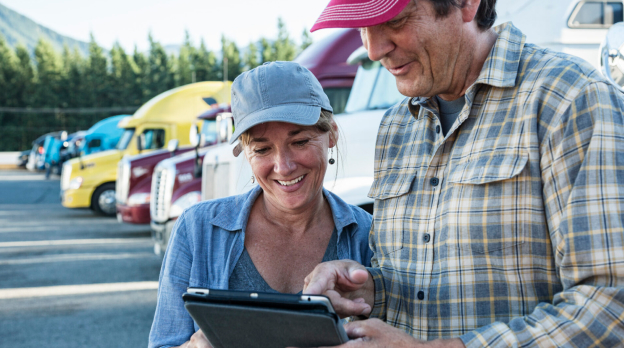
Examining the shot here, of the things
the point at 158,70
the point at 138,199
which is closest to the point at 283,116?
the point at 138,199

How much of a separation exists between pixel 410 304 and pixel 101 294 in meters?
6.15

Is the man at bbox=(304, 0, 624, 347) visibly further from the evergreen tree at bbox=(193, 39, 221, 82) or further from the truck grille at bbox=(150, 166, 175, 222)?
the evergreen tree at bbox=(193, 39, 221, 82)

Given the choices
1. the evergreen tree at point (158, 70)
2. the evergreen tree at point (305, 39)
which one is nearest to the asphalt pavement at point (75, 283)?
the evergreen tree at point (305, 39)

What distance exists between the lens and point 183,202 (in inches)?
303

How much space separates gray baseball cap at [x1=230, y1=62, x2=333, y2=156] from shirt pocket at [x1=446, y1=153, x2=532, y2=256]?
23.9 inches

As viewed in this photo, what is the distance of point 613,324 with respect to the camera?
1268 millimetres

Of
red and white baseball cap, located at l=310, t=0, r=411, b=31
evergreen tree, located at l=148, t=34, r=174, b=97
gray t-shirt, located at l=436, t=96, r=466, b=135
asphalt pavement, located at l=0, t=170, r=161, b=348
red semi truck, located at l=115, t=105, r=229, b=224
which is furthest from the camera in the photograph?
evergreen tree, located at l=148, t=34, r=174, b=97

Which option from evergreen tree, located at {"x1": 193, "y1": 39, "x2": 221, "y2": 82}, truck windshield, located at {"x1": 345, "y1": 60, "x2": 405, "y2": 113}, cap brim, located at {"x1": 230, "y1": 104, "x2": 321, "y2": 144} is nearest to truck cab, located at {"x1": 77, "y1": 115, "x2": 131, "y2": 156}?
truck windshield, located at {"x1": 345, "y1": 60, "x2": 405, "y2": 113}

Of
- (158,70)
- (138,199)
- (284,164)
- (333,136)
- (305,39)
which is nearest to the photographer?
(284,164)

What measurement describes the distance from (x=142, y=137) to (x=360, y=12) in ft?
43.0

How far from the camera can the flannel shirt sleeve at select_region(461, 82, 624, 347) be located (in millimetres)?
1272

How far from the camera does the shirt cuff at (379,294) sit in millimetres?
1840

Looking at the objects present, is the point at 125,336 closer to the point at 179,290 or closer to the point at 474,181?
the point at 179,290

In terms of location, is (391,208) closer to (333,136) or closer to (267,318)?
(333,136)
